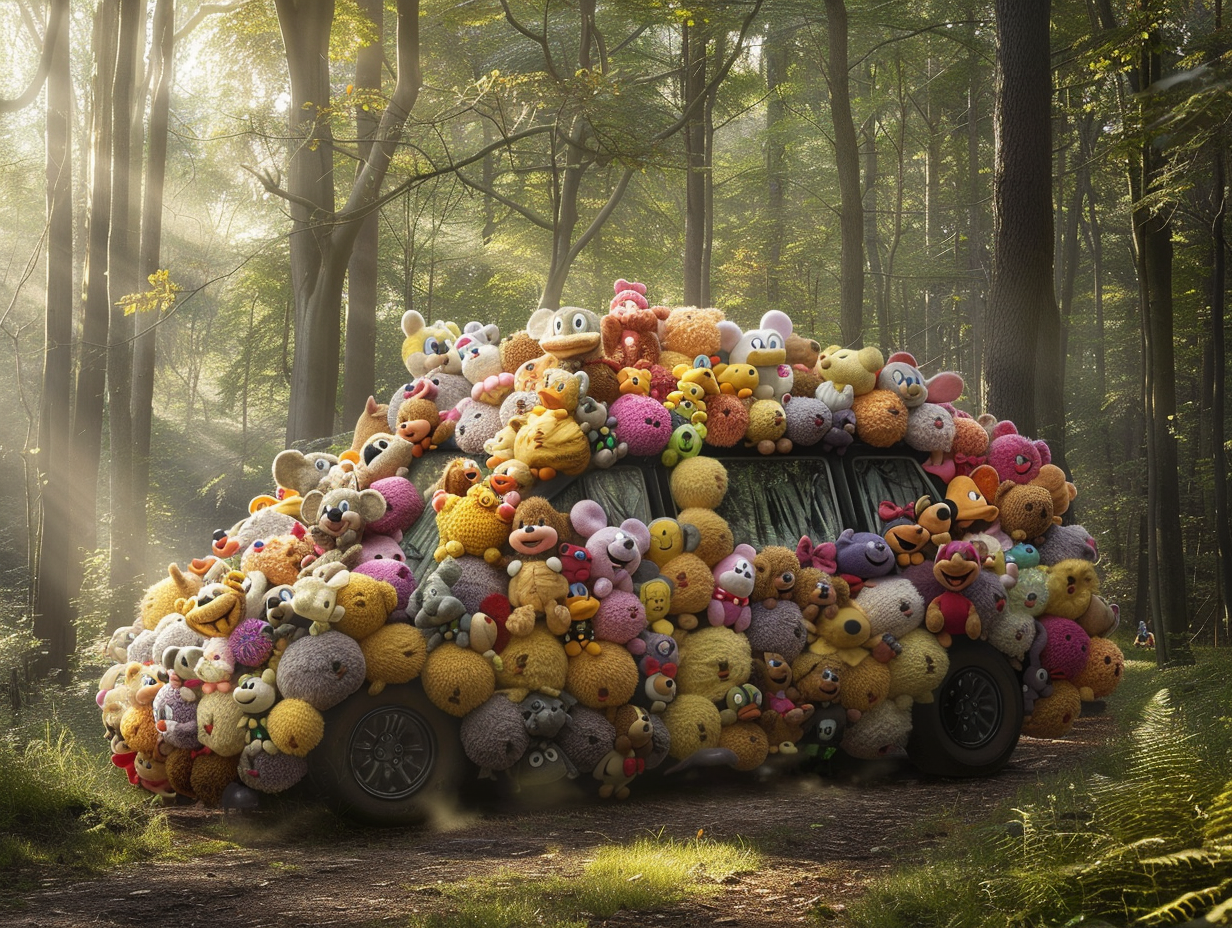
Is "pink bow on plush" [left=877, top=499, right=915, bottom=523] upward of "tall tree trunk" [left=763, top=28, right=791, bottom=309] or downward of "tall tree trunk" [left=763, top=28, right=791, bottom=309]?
downward

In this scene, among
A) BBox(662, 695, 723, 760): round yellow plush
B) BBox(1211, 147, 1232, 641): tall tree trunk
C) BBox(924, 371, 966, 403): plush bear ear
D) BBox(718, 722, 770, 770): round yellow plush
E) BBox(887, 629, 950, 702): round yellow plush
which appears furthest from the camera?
BBox(1211, 147, 1232, 641): tall tree trunk

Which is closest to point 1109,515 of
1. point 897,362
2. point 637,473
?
point 897,362

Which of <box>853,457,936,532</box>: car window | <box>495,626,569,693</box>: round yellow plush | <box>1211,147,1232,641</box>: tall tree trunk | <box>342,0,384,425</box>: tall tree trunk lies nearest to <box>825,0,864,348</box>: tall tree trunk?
<box>1211,147,1232,641</box>: tall tree trunk

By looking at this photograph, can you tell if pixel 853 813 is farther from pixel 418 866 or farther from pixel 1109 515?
pixel 1109 515

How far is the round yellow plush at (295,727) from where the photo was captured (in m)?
5.97

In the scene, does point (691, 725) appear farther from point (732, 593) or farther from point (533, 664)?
point (533, 664)

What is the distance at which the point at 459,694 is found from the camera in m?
6.28

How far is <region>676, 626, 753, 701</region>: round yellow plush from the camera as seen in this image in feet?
22.9

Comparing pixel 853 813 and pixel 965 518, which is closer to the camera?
pixel 853 813

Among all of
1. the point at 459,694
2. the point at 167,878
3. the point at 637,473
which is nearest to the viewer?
the point at 167,878

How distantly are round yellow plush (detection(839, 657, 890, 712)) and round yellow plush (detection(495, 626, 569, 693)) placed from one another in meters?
1.84

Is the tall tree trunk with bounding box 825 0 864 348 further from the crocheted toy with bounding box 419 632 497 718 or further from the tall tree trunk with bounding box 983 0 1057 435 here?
the crocheted toy with bounding box 419 632 497 718

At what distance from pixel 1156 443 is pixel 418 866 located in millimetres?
11864

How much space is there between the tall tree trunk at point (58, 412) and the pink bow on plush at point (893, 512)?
11.3 metres
